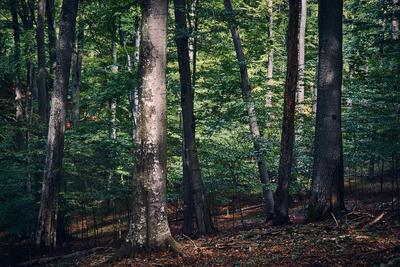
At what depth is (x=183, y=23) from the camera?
12.1m

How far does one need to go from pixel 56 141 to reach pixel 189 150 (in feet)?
14.8

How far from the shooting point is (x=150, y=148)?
6957 millimetres

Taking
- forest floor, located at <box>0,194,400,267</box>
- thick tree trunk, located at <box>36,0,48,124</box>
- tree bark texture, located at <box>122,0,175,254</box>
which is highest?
thick tree trunk, located at <box>36,0,48,124</box>

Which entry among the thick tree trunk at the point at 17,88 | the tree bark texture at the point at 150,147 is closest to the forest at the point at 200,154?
the tree bark texture at the point at 150,147

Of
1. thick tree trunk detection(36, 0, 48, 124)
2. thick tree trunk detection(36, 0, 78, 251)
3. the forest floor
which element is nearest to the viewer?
the forest floor

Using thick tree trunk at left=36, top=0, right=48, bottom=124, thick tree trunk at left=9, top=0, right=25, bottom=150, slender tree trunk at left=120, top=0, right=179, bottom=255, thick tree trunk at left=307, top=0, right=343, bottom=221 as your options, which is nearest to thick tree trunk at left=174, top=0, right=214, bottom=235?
thick tree trunk at left=307, top=0, right=343, bottom=221

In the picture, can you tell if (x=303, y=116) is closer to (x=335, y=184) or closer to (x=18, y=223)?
(x=335, y=184)

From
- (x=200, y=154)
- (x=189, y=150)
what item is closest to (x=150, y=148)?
(x=189, y=150)

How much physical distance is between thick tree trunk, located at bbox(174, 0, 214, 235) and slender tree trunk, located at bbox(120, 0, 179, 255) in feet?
13.5

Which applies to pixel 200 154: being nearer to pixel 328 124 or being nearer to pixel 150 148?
pixel 328 124

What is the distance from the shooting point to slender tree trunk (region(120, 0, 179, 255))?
6.97 m

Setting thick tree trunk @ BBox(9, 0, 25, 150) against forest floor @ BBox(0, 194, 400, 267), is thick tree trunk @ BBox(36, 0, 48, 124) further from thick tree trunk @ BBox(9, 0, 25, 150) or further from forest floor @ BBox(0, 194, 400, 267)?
forest floor @ BBox(0, 194, 400, 267)

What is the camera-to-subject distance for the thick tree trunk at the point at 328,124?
28.1 feet

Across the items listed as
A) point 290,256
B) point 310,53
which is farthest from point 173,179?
point 310,53
